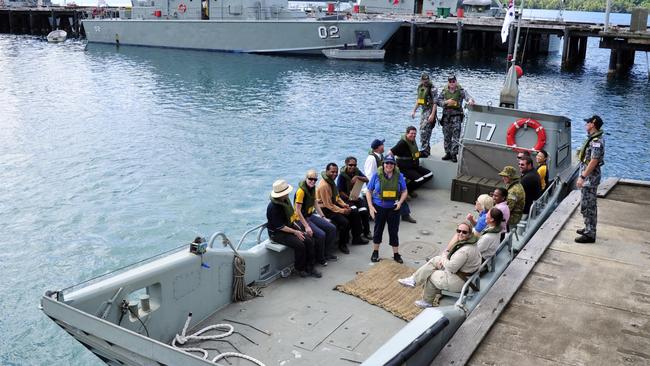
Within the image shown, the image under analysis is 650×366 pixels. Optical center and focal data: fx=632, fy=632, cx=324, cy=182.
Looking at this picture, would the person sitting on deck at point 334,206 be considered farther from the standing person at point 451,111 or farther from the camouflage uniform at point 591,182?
the standing person at point 451,111

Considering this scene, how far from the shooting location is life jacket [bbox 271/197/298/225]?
322 inches

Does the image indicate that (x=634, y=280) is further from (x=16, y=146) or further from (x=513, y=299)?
(x=16, y=146)

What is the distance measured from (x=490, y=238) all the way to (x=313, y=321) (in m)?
2.41

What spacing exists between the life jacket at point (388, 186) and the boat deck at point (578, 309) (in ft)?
6.82

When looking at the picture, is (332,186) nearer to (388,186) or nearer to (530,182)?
(388,186)

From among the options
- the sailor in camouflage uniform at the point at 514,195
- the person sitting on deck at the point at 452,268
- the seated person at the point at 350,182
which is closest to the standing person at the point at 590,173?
the sailor in camouflage uniform at the point at 514,195

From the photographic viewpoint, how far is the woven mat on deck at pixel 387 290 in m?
7.73

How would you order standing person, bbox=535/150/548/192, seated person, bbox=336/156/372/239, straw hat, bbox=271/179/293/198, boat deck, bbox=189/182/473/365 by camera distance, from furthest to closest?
standing person, bbox=535/150/548/192, seated person, bbox=336/156/372/239, straw hat, bbox=271/179/293/198, boat deck, bbox=189/182/473/365

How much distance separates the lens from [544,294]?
25.2ft

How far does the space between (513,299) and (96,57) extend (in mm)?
48793

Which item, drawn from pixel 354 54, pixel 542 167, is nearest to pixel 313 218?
pixel 542 167

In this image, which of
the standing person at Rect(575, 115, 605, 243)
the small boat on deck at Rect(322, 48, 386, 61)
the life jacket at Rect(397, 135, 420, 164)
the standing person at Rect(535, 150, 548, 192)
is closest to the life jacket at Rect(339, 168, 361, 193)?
the life jacket at Rect(397, 135, 420, 164)

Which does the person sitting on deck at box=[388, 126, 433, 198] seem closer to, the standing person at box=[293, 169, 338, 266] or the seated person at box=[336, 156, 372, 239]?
the seated person at box=[336, 156, 372, 239]

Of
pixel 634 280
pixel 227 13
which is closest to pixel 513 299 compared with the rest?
pixel 634 280
